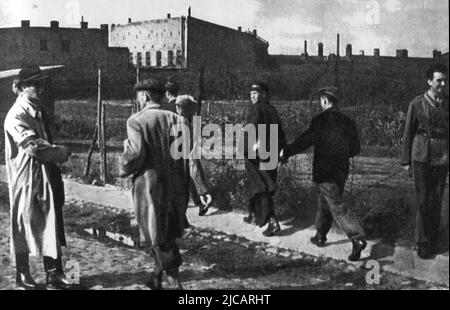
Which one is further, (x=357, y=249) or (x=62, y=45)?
(x=62, y=45)

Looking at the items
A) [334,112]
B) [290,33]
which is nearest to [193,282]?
[334,112]

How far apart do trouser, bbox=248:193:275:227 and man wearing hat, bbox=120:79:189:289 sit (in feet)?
5.17

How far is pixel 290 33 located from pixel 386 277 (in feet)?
9.79

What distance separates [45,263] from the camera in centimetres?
548

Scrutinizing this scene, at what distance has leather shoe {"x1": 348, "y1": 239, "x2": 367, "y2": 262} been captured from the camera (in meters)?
5.77

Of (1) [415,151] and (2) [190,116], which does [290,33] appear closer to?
(2) [190,116]

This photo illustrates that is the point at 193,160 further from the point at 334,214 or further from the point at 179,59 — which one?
the point at 179,59

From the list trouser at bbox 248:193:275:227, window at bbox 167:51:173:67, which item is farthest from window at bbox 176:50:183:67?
trouser at bbox 248:193:275:227

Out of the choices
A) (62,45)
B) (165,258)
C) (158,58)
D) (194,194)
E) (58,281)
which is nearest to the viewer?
(165,258)

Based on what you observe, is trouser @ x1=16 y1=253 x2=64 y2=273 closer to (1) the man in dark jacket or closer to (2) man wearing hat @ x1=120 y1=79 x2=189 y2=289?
(2) man wearing hat @ x1=120 y1=79 x2=189 y2=289

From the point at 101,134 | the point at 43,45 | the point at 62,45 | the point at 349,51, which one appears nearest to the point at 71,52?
the point at 62,45

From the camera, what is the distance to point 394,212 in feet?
20.6

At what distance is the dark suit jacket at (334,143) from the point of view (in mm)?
6055

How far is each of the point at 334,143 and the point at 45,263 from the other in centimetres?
299
